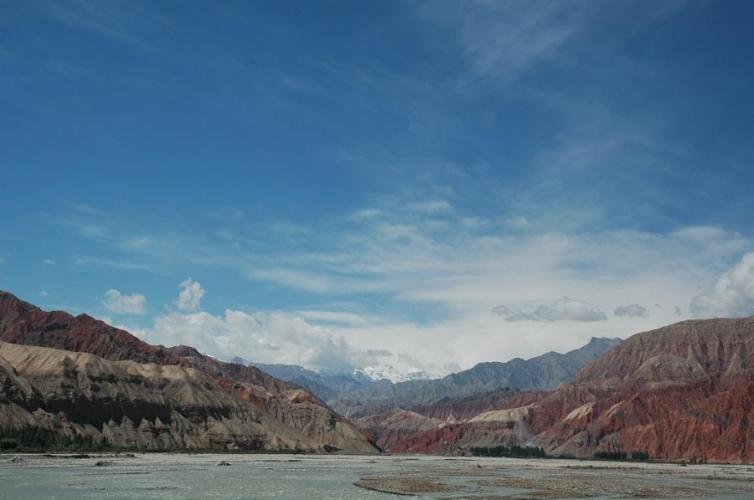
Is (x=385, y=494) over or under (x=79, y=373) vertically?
under

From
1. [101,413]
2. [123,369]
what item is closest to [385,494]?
[101,413]

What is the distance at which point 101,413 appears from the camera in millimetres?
150750

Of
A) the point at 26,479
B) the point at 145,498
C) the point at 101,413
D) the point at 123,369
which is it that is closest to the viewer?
the point at 145,498

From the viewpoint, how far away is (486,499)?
60.6 metres

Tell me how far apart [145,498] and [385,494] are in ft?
64.6

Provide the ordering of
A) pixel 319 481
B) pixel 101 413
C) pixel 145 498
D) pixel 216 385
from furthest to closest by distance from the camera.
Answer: pixel 216 385
pixel 101 413
pixel 319 481
pixel 145 498

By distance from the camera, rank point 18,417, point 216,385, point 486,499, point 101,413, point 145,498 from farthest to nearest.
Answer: point 216,385 < point 101,413 < point 18,417 < point 486,499 < point 145,498

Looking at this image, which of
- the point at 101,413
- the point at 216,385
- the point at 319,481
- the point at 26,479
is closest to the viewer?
the point at 26,479

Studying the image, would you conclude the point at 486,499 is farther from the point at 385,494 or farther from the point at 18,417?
the point at 18,417

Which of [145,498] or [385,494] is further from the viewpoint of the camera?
[385,494]

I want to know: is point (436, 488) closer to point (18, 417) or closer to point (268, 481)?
point (268, 481)

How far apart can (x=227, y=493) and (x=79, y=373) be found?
105 m

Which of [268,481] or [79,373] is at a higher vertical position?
[79,373]

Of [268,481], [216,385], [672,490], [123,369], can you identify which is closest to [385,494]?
[268,481]
